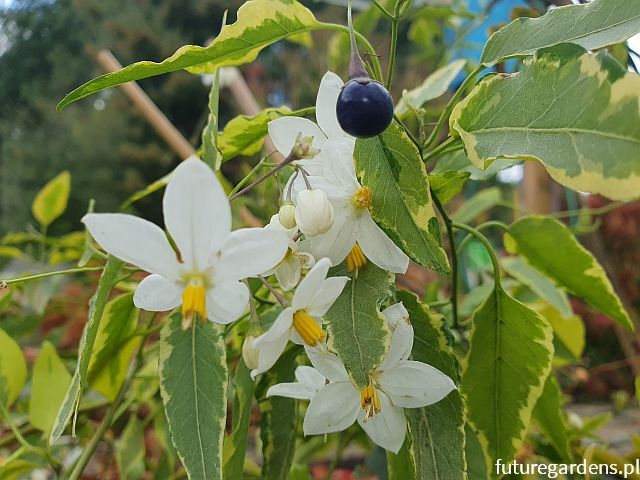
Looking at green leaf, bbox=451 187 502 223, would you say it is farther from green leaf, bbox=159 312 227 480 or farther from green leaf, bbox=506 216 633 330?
green leaf, bbox=159 312 227 480

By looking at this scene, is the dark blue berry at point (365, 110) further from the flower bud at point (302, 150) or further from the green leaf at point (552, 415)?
the green leaf at point (552, 415)

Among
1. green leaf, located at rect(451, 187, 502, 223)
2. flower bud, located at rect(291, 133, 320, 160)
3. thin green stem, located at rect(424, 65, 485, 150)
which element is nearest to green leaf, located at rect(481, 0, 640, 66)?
thin green stem, located at rect(424, 65, 485, 150)

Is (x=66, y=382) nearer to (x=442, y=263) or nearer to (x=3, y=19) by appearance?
(x=442, y=263)

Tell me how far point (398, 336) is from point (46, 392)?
35 cm

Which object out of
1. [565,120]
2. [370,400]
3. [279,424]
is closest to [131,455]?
[279,424]

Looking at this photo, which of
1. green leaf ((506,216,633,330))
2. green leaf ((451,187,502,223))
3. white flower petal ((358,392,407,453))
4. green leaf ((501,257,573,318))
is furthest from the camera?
green leaf ((451,187,502,223))

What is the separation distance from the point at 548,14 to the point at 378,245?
139 mm

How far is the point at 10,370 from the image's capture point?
1.50 ft

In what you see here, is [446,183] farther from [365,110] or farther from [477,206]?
[477,206]

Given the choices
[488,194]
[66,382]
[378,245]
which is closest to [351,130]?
[378,245]

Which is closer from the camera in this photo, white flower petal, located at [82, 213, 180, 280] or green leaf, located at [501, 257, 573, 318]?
white flower petal, located at [82, 213, 180, 280]

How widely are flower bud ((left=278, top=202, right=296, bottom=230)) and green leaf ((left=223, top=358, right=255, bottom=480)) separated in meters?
0.10

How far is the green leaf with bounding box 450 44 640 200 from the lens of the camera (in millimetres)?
194

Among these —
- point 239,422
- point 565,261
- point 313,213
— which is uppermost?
point 313,213
